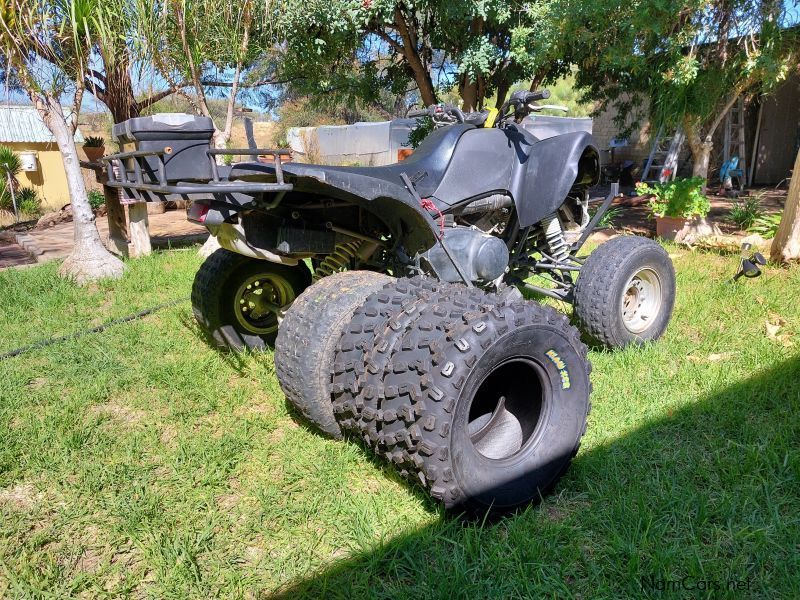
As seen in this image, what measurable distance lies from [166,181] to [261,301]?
1.55 meters

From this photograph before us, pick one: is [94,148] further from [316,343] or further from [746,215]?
[746,215]

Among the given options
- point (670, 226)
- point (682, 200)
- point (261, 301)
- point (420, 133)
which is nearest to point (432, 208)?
point (261, 301)

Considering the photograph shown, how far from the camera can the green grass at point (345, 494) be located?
2016 mm

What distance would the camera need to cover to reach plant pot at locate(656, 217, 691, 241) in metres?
7.25

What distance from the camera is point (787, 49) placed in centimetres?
639

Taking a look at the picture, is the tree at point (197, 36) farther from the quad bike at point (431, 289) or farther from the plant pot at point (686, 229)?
the plant pot at point (686, 229)

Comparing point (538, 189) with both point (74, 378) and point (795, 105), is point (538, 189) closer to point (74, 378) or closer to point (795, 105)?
point (74, 378)

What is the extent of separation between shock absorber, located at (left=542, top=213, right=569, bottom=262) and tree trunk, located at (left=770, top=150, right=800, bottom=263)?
2.94m

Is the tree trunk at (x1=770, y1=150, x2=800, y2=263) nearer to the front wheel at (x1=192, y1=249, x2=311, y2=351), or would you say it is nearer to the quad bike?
the quad bike

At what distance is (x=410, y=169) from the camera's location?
3148 mm

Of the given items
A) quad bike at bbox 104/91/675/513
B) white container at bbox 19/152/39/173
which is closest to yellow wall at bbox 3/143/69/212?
white container at bbox 19/152/39/173

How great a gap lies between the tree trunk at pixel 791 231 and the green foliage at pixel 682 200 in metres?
1.41

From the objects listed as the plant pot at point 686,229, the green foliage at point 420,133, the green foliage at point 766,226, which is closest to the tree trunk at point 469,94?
the green foliage at point 420,133

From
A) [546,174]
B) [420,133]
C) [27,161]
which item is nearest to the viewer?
[546,174]
